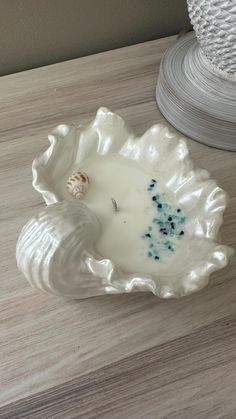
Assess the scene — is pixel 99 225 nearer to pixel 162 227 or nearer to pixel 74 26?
pixel 162 227

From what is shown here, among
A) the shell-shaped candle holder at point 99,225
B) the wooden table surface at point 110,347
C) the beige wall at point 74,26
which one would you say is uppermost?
the beige wall at point 74,26

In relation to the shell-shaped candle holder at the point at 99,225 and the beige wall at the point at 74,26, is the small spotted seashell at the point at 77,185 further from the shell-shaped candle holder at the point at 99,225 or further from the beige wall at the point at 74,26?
the beige wall at the point at 74,26

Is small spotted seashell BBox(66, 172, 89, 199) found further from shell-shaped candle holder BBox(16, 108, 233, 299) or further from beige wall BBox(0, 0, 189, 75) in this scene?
beige wall BBox(0, 0, 189, 75)

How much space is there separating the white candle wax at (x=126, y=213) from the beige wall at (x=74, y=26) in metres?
0.23

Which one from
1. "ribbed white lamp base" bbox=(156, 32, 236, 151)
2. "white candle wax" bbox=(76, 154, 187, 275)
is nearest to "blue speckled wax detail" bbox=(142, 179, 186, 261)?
"white candle wax" bbox=(76, 154, 187, 275)

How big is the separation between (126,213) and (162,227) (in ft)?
0.12

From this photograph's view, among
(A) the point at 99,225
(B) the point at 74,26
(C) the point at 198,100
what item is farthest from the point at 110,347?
(B) the point at 74,26

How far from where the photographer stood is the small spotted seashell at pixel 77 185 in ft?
1.68

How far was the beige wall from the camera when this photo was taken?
67cm

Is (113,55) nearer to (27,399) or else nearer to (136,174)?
(136,174)

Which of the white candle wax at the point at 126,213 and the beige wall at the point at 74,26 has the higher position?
the beige wall at the point at 74,26

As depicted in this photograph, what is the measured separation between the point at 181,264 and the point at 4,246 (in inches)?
6.9

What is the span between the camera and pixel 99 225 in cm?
49

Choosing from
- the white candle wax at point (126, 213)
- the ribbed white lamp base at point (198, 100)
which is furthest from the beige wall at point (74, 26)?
the white candle wax at point (126, 213)
